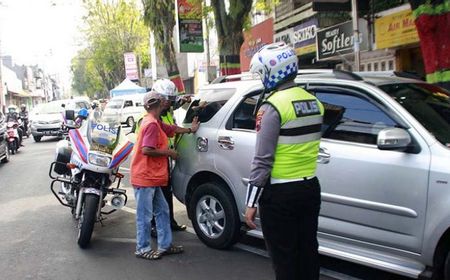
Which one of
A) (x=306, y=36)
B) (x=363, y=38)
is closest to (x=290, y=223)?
(x=363, y=38)

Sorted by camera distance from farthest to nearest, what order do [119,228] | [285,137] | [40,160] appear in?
[40,160], [119,228], [285,137]

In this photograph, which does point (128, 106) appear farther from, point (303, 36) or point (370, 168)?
point (370, 168)

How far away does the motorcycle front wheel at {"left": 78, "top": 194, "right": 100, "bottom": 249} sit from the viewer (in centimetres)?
571

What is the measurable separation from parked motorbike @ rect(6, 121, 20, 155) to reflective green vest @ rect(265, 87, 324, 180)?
14.9 m

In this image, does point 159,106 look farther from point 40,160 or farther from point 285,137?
point 40,160

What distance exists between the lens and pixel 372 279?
15.6 ft

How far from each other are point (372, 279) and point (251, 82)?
2256mm

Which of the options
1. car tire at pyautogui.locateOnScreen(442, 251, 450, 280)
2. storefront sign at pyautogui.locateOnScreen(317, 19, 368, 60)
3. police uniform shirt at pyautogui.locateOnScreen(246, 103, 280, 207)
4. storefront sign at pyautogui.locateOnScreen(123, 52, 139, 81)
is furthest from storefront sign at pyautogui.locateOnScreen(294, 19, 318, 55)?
storefront sign at pyautogui.locateOnScreen(123, 52, 139, 81)

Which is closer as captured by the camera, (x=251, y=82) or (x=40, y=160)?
(x=251, y=82)

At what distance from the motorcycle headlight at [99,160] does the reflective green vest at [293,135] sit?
10.3ft

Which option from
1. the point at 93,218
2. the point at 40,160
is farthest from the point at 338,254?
the point at 40,160

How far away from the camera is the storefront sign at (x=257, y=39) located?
19219 mm

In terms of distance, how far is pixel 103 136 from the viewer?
240 inches

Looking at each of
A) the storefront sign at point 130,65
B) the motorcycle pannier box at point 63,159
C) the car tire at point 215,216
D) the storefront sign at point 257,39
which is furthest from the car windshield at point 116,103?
the car tire at point 215,216
